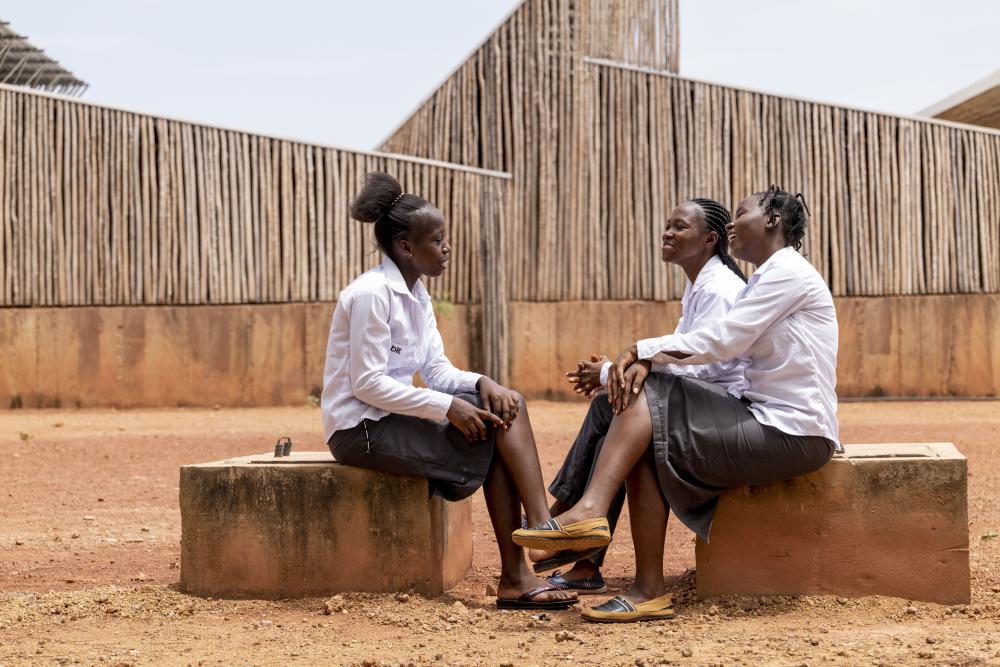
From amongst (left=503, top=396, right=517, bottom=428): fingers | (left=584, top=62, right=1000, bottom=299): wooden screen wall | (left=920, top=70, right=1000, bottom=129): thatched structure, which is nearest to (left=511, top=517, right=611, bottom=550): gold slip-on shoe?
(left=503, top=396, right=517, bottom=428): fingers

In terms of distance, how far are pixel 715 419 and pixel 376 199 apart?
1592mm

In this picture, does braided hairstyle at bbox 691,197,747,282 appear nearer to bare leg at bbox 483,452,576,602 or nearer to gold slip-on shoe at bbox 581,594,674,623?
bare leg at bbox 483,452,576,602

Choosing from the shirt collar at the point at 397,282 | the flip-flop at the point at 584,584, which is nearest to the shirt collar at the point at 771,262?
the shirt collar at the point at 397,282

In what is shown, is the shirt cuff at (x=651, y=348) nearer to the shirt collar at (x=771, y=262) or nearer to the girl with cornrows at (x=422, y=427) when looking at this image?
the shirt collar at (x=771, y=262)

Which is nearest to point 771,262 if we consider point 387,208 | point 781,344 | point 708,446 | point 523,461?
point 781,344

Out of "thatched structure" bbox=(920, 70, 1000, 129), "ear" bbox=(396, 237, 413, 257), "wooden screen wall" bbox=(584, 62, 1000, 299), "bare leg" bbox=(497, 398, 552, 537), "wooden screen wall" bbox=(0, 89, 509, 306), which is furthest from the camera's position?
"thatched structure" bbox=(920, 70, 1000, 129)

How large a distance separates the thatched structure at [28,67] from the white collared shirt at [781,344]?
1223cm

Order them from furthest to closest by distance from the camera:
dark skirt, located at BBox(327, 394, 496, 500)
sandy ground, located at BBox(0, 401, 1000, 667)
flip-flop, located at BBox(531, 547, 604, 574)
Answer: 1. dark skirt, located at BBox(327, 394, 496, 500)
2. flip-flop, located at BBox(531, 547, 604, 574)
3. sandy ground, located at BBox(0, 401, 1000, 667)

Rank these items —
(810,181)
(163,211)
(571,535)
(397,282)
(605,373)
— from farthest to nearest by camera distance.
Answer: (810,181)
(163,211)
(397,282)
(605,373)
(571,535)

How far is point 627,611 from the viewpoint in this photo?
409cm

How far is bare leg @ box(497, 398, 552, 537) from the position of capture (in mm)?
4305

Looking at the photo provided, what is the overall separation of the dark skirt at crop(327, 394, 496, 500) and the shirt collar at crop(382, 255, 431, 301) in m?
0.49

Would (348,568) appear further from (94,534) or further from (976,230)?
(976,230)

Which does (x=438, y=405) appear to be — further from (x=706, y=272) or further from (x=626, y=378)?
(x=706, y=272)
